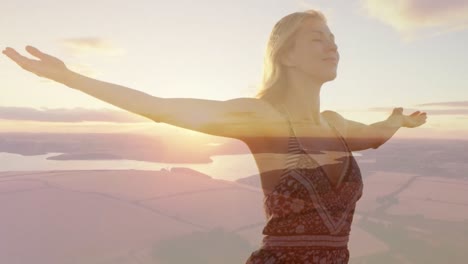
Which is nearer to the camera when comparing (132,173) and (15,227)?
(15,227)

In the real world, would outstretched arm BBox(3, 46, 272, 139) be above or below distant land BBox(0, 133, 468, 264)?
above

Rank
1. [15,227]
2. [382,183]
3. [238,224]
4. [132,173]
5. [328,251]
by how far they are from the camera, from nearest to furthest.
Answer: [328,251] < [15,227] < [238,224] < [132,173] < [382,183]

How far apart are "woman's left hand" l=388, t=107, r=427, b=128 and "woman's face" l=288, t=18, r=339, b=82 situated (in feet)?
4.93

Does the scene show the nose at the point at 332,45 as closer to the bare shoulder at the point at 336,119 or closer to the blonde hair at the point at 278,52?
the blonde hair at the point at 278,52

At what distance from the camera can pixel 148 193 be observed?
3456 cm

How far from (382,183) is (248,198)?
113 ft

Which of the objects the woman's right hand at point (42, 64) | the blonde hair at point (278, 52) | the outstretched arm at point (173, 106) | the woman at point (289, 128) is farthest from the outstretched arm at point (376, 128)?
the woman's right hand at point (42, 64)

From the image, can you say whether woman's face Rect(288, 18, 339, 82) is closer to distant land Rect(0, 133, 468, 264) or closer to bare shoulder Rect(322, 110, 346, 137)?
bare shoulder Rect(322, 110, 346, 137)

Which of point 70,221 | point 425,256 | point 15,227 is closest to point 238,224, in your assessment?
point 70,221

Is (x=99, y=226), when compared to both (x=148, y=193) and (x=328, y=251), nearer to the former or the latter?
(x=148, y=193)

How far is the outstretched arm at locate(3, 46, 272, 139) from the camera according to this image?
1.99m

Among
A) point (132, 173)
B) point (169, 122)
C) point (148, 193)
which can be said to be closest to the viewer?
point (169, 122)

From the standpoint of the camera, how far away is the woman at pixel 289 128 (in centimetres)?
207

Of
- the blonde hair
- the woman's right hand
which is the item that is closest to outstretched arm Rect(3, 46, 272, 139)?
the woman's right hand
